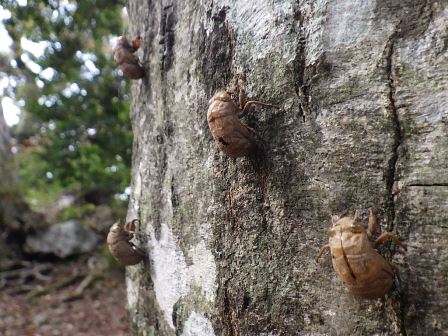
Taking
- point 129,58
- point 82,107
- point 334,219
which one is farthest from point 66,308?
point 334,219

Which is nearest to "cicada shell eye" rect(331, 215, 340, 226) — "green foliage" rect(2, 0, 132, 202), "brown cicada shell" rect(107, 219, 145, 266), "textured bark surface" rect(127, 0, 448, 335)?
"textured bark surface" rect(127, 0, 448, 335)

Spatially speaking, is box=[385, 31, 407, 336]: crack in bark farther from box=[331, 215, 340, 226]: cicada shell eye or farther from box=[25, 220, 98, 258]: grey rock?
box=[25, 220, 98, 258]: grey rock

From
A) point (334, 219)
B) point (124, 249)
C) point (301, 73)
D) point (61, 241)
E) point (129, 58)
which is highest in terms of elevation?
point (61, 241)

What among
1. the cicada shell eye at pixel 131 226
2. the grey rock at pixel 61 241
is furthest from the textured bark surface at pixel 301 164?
the grey rock at pixel 61 241

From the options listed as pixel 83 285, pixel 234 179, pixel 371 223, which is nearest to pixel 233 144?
pixel 234 179

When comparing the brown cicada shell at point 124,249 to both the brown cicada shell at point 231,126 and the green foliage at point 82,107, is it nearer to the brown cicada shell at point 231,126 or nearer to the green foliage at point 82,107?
the brown cicada shell at point 231,126

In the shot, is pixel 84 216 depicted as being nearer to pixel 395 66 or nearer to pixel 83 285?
pixel 83 285

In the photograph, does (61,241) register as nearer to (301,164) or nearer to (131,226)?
(131,226)
